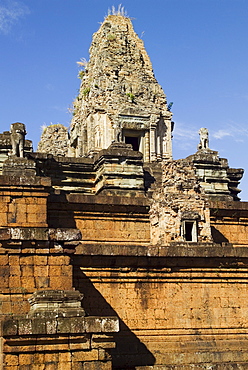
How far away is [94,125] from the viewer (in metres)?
30.5

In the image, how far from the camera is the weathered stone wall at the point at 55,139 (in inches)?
1467

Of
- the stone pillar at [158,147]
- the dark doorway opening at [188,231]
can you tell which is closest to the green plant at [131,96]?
the stone pillar at [158,147]

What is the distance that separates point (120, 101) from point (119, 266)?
14.7 m

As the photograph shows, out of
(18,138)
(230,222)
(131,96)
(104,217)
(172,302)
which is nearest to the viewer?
(172,302)

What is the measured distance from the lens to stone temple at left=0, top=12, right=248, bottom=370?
13.9 metres

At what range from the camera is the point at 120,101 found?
99.9 feet

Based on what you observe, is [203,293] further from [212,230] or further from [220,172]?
[220,172]

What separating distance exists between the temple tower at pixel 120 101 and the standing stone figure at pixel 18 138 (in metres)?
9.15

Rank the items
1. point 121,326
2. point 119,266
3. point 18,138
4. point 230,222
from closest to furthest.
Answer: point 121,326 < point 119,266 < point 18,138 < point 230,222

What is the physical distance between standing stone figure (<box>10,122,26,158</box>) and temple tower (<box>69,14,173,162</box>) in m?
9.15

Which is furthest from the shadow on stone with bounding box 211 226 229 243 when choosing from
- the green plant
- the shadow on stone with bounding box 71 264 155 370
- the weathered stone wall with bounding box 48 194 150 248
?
the green plant

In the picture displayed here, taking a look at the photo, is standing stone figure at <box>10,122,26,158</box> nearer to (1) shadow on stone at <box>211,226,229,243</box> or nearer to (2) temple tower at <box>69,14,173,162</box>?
(1) shadow on stone at <box>211,226,229,243</box>

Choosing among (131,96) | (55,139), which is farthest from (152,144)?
(55,139)

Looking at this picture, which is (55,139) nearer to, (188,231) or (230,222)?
(230,222)
